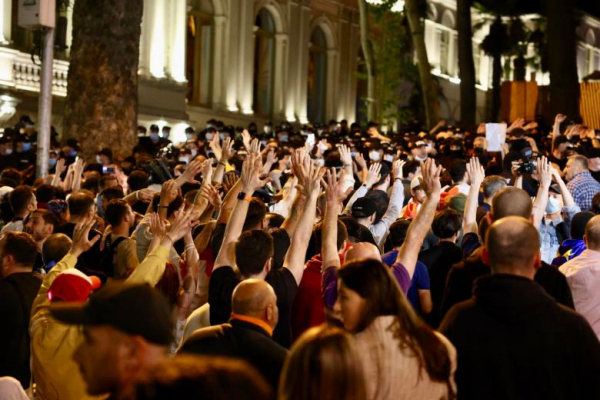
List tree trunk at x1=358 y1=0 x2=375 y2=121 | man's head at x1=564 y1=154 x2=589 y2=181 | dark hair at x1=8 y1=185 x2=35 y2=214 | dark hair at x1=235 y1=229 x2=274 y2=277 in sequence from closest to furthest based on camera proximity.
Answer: dark hair at x1=235 y1=229 x2=274 y2=277, dark hair at x1=8 y1=185 x2=35 y2=214, man's head at x1=564 y1=154 x2=589 y2=181, tree trunk at x1=358 y1=0 x2=375 y2=121

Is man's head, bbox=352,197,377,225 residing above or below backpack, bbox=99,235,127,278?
above

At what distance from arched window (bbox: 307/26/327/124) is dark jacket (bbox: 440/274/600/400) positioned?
35437 mm

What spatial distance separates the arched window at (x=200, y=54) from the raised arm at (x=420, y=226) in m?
27.2

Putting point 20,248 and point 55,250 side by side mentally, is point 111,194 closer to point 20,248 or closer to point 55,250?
point 55,250

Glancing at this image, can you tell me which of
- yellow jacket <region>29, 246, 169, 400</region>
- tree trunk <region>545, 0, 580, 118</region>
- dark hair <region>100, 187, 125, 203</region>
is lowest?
yellow jacket <region>29, 246, 169, 400</region>

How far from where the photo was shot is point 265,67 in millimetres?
37250

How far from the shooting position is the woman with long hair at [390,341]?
417 cm

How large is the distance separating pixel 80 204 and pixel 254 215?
2.04 m

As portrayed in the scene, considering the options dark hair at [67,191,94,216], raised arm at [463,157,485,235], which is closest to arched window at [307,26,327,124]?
dark hair at [67,191,94,216]

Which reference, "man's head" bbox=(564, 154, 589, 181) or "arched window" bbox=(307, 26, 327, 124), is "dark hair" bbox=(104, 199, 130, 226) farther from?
"arched window" bbox=(307, 26, 327, 124)

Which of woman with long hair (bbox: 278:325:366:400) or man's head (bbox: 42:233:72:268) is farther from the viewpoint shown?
man's head (bbox: 42:233:72:268)

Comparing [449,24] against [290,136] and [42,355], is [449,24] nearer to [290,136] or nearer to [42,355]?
[290,136]

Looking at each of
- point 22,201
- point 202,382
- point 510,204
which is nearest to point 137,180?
point 22,201

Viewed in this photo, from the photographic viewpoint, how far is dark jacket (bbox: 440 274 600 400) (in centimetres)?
457
